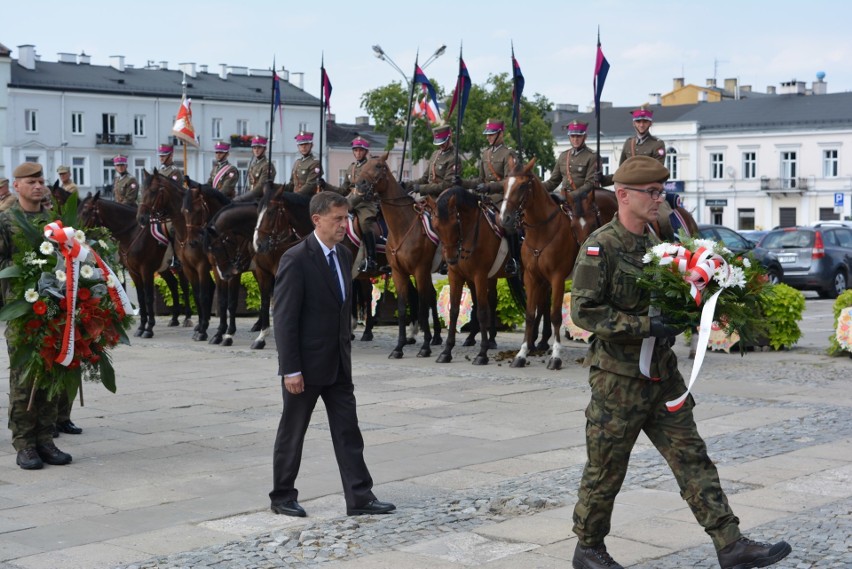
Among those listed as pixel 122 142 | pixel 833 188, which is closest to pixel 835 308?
pixel 833 188

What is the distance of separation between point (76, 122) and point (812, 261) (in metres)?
66.1

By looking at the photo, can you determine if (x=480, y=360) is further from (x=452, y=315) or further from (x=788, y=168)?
(x=788, y=168)

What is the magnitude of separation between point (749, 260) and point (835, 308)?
10.1 metres

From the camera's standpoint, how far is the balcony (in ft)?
283

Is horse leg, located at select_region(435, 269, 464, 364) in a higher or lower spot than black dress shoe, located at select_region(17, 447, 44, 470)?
higher

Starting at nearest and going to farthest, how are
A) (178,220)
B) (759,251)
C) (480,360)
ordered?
(480,360), (178,220), (759,251)

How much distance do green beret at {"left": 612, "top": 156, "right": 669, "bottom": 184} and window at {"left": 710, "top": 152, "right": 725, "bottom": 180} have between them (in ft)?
266

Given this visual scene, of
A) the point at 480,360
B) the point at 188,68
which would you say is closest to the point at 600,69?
the point at 480,360

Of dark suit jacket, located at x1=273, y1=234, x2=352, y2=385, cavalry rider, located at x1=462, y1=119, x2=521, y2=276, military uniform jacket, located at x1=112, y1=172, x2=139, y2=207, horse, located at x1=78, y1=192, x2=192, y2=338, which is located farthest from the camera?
military uniform jacket, located at x1=112, y1=172, x2=139, y2=207

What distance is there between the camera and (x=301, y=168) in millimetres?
19562

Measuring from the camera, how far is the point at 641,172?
6180mm

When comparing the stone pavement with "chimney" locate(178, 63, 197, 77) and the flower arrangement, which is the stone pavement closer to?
the flower arrangement

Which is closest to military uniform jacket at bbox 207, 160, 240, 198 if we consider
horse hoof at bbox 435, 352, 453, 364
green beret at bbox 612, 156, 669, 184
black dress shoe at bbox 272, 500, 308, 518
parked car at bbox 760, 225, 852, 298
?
horse hoof at bbox 435, 352, 453, 364

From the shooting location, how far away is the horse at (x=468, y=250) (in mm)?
15828
